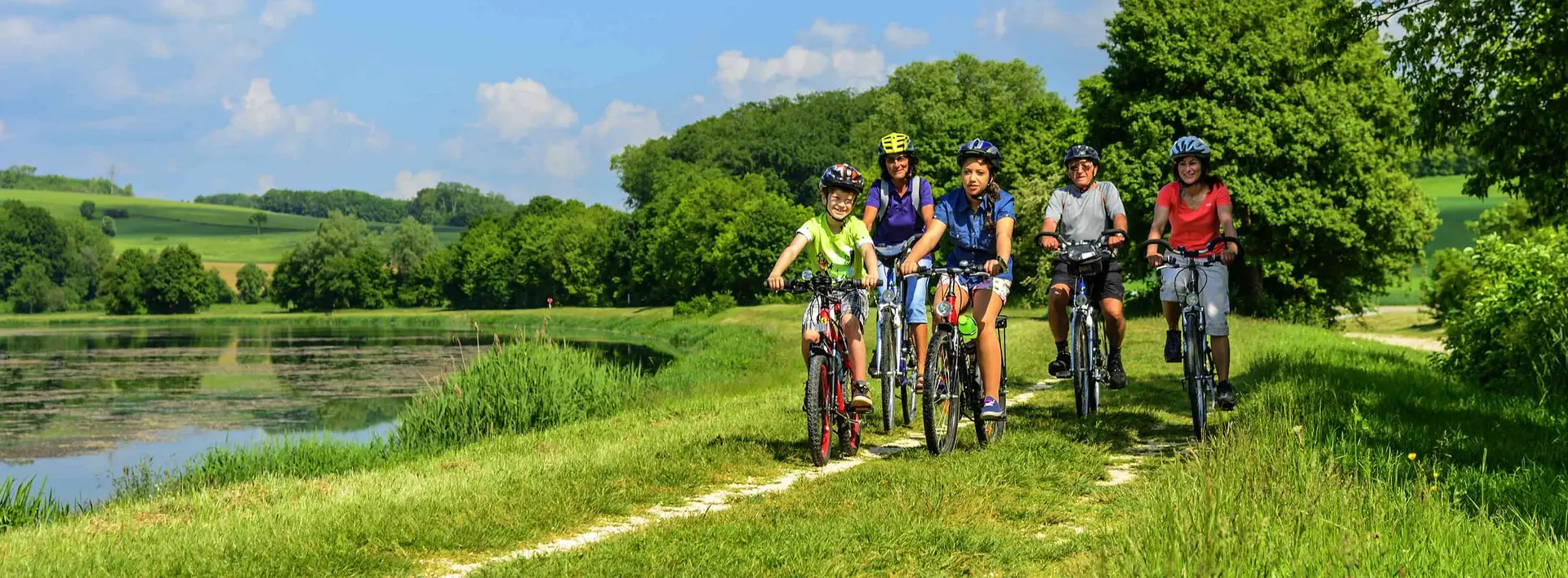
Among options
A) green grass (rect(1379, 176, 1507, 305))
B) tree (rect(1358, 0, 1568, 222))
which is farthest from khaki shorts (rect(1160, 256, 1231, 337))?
green grass (rect(1379, 176, 1507, 305))

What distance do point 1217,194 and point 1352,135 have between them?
25636 mm

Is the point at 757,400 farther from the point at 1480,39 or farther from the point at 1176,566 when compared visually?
the point at 1176,566

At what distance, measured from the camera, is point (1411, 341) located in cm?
3177

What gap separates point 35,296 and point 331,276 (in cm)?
2517

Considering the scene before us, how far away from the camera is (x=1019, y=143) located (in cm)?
5325

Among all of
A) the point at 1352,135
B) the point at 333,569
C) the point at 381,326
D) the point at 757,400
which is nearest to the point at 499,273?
the point at 381,326

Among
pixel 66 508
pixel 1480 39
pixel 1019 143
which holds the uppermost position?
pixel 1019 143

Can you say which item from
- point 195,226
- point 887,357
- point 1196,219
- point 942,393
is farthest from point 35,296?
point 1196,219

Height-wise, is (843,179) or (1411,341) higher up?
(843,179)

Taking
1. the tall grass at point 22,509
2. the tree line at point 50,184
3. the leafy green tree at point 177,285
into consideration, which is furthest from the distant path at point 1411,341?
the tree line at point 50,184

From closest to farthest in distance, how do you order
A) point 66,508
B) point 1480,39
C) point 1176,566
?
point 1176,566 → point 66,508 → point 1480,39

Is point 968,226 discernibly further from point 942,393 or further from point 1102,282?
point 942,393

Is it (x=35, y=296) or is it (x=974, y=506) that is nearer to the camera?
(x=974, y=506)

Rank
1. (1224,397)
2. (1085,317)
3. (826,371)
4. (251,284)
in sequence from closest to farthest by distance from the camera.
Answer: (826,371)
(1224,397)
(1085,317)
(251,284)
